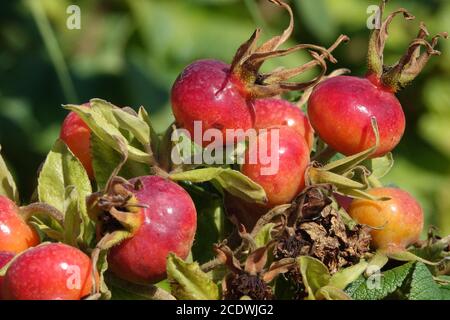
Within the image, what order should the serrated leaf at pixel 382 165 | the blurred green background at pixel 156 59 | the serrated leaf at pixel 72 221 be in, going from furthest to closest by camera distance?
1. the blurred green background at pixel 156 59
2. the serrated leaf at pixel 382 165
3. the serrated leaf at pixel 72 221

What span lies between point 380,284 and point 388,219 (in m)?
0.11

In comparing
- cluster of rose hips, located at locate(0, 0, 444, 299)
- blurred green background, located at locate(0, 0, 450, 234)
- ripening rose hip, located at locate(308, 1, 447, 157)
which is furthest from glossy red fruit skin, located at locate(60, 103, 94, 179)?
blurred green background, located at locate(0, 0, 450, 234)

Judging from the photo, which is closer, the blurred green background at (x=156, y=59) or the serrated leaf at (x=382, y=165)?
the serrated leaf at (x=382, y=165)

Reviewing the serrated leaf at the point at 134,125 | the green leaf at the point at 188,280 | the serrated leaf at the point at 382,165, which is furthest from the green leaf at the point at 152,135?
the serrated leaf at the point at 382,165

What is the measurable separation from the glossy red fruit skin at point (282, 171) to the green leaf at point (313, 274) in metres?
0.13

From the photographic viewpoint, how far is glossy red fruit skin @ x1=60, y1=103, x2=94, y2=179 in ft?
4.05

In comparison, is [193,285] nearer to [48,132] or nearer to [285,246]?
[285,246]

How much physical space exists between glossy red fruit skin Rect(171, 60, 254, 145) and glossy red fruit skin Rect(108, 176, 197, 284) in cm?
12

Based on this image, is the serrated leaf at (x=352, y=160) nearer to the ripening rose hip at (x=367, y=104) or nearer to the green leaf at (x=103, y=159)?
the ripening rose hip at (x=367, y=104)

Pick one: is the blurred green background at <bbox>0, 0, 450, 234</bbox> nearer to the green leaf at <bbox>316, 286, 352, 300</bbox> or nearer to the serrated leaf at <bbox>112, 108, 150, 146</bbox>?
the serrated leaf at <bbox>112, 108, 150, 146</bbox>

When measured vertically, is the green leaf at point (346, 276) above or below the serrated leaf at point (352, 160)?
below

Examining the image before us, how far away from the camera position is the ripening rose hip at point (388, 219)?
1158mm

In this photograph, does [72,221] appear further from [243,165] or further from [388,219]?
[388,219]

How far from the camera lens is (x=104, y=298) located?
0.96 metres
